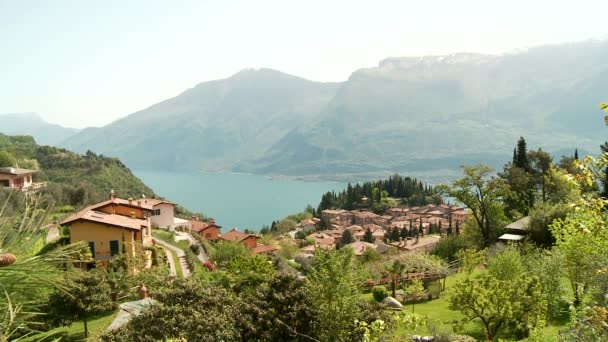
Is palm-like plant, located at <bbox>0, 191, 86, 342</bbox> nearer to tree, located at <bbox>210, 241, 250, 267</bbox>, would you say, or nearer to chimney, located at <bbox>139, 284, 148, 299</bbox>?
chimney, located at <bbox>139, 284, 148, 299</bbox>

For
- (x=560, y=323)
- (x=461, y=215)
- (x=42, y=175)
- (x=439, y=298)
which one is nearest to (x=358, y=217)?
(x=461, y=215)

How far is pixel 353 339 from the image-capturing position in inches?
486

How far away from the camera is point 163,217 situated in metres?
42.4

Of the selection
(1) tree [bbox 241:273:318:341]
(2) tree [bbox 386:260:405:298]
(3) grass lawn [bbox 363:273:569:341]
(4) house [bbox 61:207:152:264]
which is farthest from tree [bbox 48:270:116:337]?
(2) tree [bbox 386:260:405:298]

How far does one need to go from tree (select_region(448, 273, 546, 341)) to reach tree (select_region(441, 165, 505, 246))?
53.0 ft

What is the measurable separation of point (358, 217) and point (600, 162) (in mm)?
83802

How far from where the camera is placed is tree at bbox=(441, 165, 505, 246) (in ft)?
97.7

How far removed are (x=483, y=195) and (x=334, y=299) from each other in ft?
68.0

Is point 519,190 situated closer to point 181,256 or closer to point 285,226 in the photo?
point 181,256

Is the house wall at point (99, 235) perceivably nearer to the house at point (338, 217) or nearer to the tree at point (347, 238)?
the tree at point (347, 238)

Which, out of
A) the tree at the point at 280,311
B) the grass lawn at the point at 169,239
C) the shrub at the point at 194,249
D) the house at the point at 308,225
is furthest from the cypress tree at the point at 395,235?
the tree at the point at 280,311

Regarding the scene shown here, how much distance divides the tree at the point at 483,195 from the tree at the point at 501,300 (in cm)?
1617

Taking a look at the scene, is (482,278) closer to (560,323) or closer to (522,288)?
(522,288)

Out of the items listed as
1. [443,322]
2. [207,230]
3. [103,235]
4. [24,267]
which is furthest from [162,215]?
[24,267]
